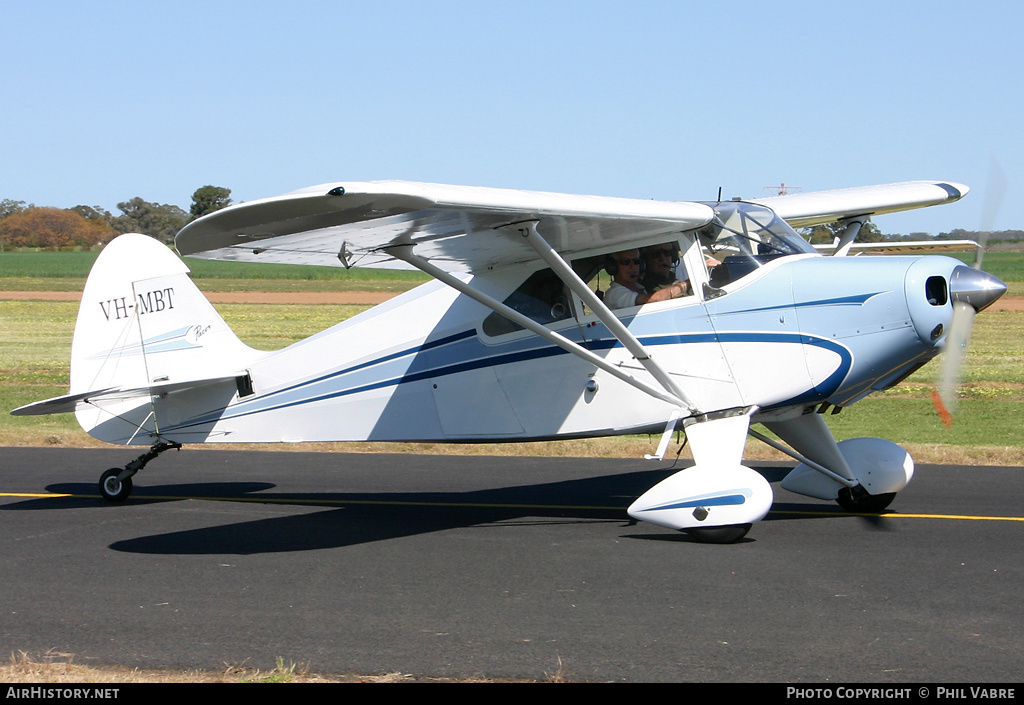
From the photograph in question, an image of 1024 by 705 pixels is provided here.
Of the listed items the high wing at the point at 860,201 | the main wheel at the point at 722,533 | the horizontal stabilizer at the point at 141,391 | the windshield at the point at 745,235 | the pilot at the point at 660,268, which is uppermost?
the high wing at the point at 860,201

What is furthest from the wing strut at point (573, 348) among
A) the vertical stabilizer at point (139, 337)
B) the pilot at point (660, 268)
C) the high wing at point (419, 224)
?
the vertical stabilizer at point (139, 337)

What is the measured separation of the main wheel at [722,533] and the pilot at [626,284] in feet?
6.01

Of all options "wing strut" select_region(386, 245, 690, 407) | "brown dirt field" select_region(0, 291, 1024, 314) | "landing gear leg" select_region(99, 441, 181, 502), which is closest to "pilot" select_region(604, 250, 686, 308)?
"wing strut" select_region(386, 245, 690, 407)

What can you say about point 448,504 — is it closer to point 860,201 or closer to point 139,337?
point 139,337

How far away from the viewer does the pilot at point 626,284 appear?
7863mm

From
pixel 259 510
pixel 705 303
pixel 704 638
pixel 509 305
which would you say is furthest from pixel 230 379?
pixel 704 638

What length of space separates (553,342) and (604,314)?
51 centimetres

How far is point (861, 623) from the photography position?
5414 mm

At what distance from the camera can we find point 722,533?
284 inches

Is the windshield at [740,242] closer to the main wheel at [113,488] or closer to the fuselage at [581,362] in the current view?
the fuselage at [581,362]

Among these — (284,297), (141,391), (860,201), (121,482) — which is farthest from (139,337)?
(284,297)

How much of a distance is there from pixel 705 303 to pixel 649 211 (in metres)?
0.92

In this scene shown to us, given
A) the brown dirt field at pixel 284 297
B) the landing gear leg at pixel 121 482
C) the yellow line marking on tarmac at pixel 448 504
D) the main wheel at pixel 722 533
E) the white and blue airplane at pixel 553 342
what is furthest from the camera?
the brown dirt field at pixel 284 297

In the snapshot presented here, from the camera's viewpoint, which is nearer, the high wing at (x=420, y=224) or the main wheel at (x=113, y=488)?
the high wing at (x=420, y=224)
